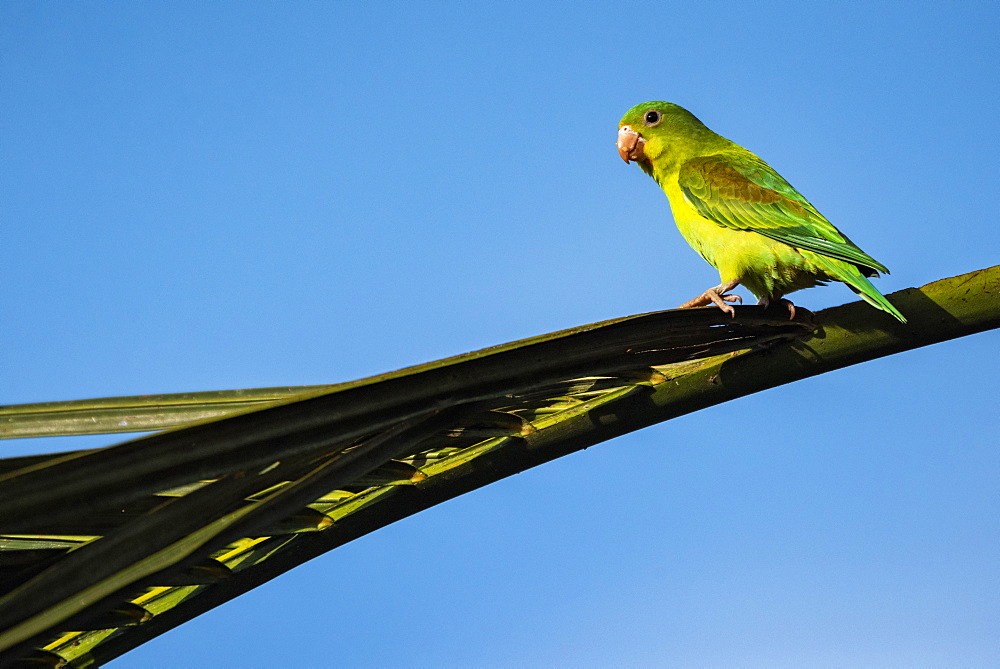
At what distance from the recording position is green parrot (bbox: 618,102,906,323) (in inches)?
111

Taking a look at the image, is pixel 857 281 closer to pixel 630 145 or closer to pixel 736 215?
pixel 736 215

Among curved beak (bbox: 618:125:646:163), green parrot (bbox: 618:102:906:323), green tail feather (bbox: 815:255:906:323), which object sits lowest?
green tail feather (bbox: 815:255:906:323)

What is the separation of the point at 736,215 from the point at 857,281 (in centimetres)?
77

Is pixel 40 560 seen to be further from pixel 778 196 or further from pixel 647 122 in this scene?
pixel 647 122

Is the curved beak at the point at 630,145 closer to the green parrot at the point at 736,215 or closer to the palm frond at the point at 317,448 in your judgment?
the green parrot at the point at 736,215

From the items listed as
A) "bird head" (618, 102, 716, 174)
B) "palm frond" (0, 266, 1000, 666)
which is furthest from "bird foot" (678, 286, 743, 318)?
"bird head" (618, 102, 716, 174)

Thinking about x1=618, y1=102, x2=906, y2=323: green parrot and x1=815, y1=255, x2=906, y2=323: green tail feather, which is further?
x1=618, y1=102, x2=906, y2=323: green parrot

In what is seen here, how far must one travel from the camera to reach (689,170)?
12.2 ft

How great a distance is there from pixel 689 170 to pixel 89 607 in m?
3.14

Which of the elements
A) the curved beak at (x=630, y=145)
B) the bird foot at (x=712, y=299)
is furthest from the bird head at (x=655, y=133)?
the bird foot at (x=712, y=299)

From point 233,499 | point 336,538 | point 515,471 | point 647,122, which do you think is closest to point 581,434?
point 515,471

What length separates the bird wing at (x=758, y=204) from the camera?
9.30ft

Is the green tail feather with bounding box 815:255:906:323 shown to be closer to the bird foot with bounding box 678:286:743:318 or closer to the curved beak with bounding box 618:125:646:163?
the bird foot with bounding box 678:286:743:318

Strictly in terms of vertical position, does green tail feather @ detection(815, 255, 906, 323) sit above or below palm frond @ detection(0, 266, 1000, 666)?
above
